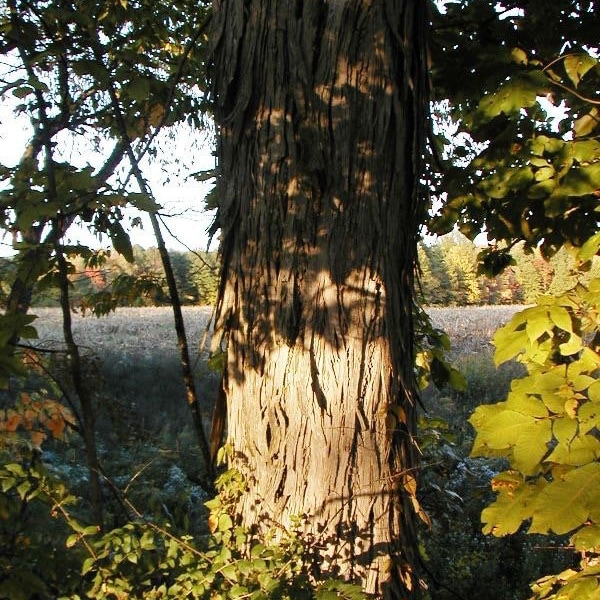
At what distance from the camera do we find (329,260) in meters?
1.76

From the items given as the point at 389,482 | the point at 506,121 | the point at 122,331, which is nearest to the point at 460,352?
the point at 122,331

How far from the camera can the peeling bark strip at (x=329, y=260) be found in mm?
1751

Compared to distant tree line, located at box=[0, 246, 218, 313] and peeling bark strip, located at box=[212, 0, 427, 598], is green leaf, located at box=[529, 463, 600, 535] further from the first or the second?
distant tree line, located at box=[0, 246, 218, 313]

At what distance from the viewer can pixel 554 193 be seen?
2162mm

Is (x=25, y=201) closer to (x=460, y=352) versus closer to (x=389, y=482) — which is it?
(x=389, y=482)

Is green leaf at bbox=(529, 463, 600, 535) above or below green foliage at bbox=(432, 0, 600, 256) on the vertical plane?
below

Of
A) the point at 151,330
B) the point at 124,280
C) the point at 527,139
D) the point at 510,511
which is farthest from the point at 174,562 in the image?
the point at 151,330

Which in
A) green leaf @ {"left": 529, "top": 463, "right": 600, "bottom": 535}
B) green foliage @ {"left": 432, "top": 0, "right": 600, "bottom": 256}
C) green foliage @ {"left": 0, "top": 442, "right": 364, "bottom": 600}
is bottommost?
green foliage @ {"left": 0, "top": 442, "right": 364, "bottom": 600}

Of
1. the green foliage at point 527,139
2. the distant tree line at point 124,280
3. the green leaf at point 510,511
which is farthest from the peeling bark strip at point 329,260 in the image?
the distant tree line at point 124,280

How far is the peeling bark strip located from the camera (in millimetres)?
1751

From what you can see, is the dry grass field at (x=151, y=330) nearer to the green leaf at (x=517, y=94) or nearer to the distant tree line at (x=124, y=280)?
the distant tree line at (x=124, y=280)

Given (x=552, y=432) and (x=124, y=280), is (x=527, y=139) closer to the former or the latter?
(x=552, y=432)

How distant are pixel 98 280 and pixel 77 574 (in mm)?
1693

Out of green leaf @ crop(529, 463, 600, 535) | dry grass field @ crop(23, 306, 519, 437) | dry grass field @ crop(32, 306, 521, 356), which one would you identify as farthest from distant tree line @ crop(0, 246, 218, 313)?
dry grass field @ crop(32, 306, 521, 356)
